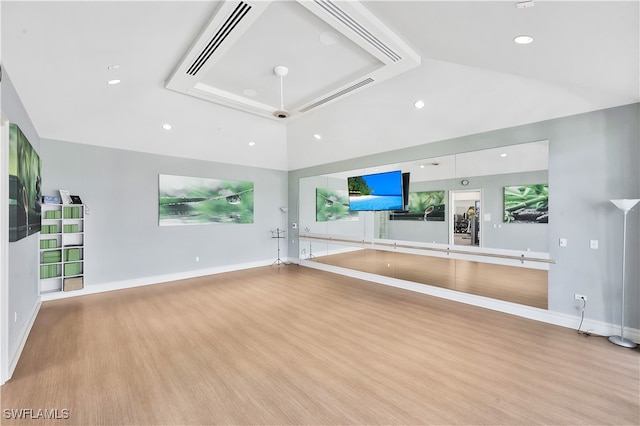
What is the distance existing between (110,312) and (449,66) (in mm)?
6263

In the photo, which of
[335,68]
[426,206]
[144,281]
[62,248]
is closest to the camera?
[335,68]

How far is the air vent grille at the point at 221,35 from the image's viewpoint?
8.71 feet

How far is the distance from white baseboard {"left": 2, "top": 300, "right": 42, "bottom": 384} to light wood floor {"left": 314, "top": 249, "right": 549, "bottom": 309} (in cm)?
566

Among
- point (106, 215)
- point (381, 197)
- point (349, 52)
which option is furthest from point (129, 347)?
point (381, 197)

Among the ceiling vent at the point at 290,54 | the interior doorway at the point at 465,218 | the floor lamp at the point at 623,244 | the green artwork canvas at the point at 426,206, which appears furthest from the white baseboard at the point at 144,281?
the floor lamp at the point at 623,244

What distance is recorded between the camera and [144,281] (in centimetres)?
598

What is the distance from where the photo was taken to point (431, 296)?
519 cm

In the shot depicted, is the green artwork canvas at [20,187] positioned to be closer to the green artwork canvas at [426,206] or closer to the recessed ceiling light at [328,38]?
the recessed ceiling light at [328,38]

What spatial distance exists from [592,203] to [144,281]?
26.2 ft

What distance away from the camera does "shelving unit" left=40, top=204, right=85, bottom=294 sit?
4.82 meters

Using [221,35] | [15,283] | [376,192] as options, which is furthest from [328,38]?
[15,283]

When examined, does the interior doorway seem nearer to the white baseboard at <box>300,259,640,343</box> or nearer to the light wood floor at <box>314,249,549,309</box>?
the light wood floor at <box>314,249,549,309</box>

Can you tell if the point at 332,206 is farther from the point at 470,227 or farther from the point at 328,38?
the point at 328,38

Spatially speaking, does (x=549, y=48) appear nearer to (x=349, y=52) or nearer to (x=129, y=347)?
(x=349, y=52)
